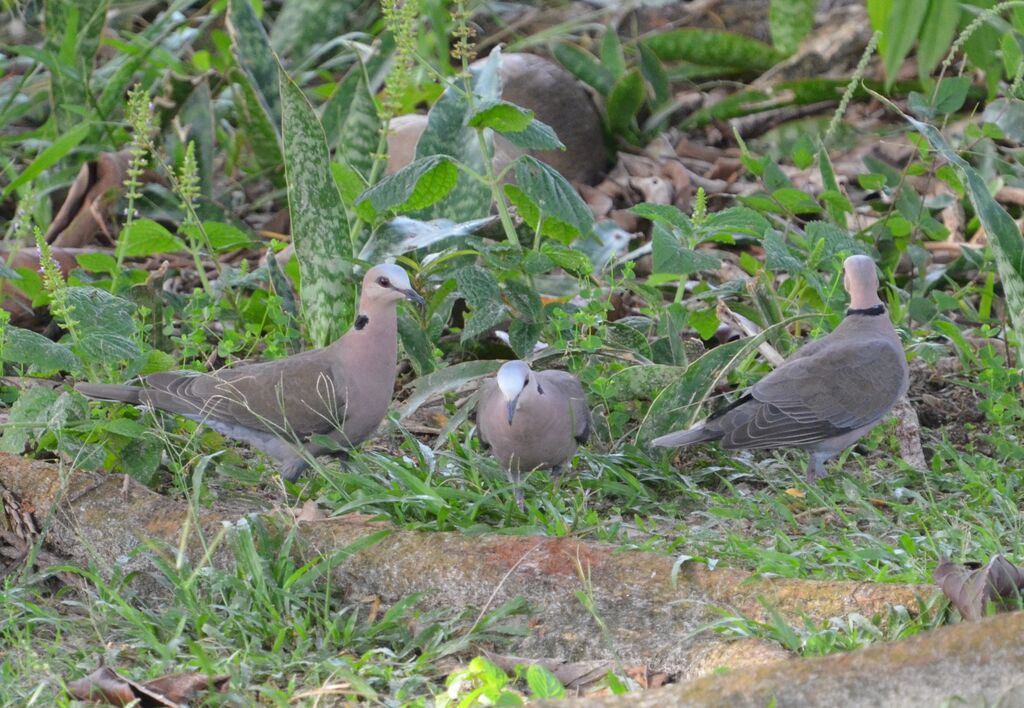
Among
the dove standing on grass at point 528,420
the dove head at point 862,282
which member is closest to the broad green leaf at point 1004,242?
Answer: the dove head at point 862,282

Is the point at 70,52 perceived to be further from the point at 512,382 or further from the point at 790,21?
the point at 790,21

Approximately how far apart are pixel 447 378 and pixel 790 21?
11.8 feet

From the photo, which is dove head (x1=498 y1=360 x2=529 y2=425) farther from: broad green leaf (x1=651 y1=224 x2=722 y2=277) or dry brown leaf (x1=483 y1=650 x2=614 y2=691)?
dry brown leaf (x1=483 y1=650 x2=614 y2=691)

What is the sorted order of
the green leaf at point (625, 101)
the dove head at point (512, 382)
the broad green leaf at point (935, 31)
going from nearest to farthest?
the dove head at point (512, 382) → the broad green leaf at point (935, 31) → the green leaf at point (625, 101)

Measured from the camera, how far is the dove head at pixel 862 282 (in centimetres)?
385

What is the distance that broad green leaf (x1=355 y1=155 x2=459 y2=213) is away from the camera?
146 inches

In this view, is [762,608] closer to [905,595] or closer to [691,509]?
[905,595]

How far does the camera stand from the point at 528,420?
334 centimetres

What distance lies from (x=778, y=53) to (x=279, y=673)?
494cm

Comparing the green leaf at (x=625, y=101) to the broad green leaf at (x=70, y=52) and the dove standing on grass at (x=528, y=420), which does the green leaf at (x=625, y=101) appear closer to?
the broad green leaf at (x=70, y=52)

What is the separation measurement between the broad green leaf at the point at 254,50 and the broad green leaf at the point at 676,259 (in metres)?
1.68

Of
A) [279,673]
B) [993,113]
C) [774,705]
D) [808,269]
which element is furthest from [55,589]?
[993,113]

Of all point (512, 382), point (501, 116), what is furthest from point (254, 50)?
point (512, 382)

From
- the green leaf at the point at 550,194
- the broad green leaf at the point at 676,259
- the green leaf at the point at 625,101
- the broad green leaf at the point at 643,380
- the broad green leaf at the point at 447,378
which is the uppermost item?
the green leaf at the point at 550,194
